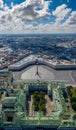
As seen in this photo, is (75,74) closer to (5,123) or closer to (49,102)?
(49,102)

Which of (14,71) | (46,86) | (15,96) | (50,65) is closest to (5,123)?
(15,96)

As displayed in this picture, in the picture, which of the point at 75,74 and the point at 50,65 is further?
the point at 50,65

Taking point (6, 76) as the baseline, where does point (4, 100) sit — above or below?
below

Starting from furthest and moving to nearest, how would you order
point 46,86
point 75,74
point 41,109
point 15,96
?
point 75,74 < point 46,86 < point 15,96 < point 41,109

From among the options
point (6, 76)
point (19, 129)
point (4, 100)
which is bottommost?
point (19, 129)

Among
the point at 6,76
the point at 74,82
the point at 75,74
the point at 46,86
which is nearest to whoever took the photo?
the point at 46,86

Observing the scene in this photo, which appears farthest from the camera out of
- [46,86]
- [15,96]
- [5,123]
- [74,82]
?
[74,82]

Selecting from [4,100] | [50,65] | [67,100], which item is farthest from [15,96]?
[50,65]

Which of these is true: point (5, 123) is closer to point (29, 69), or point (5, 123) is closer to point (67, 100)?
point (67, 100)

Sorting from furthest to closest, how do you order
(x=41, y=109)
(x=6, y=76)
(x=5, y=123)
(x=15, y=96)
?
1. (x=6, y=76)
2. (x=15, y=96)
3. (x=41, y=109)
4. (x=5, y=123)
